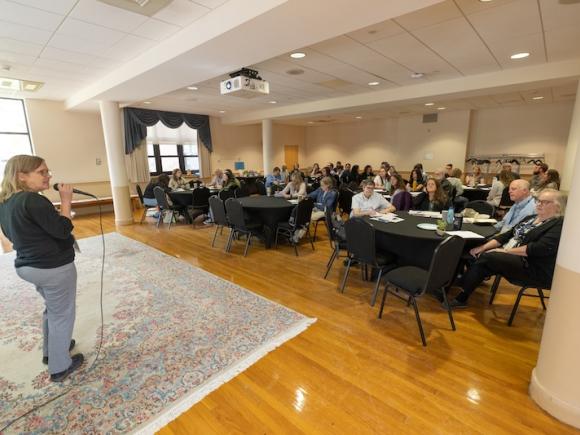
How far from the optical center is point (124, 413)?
5.97 ft

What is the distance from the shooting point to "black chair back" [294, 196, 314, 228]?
430 centimetres

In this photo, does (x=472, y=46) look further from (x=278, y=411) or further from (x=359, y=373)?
(x=278, y=411)

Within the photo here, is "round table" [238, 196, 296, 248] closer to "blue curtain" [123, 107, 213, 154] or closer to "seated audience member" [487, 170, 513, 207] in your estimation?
"seated audience member" [487, 170, 513, 207]

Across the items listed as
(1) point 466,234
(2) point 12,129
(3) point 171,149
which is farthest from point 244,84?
(2) point 12,129

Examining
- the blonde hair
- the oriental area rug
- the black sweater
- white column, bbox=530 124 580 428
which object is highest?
the blonde hair

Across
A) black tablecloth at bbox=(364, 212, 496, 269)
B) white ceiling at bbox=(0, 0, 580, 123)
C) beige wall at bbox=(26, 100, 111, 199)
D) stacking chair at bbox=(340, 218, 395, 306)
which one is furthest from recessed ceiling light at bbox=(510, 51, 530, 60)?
beige wall at bbox=(26, 100, 111, 199)

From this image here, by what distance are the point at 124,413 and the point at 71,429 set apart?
0.90ft

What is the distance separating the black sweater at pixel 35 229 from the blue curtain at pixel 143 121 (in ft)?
25.7

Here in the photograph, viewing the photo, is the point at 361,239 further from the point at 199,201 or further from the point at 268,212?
the point at 199,201

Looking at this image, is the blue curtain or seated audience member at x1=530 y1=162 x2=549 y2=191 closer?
seated audience member at x1=530 y1=162 x2=549 y2=191

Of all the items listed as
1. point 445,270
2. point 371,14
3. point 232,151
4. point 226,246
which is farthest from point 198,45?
point 232,151

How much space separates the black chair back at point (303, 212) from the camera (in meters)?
4.30

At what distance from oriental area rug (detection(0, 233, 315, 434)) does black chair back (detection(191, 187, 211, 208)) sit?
256 cm

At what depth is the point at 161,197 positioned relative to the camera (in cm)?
639
